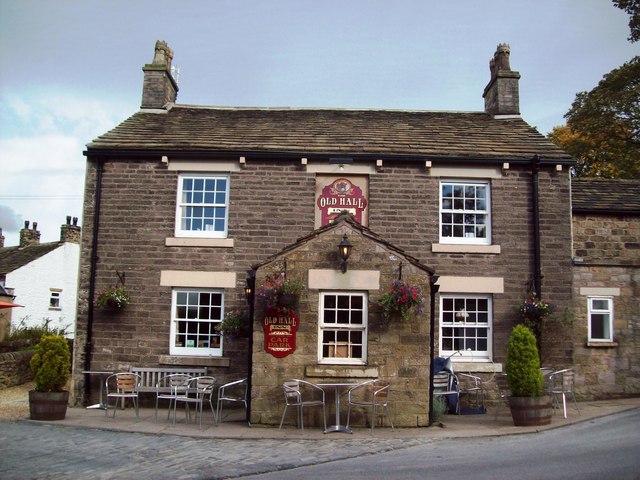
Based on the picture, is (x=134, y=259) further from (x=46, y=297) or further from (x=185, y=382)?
(x=46, y=297)

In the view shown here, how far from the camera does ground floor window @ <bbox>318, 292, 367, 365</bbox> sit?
36.2ft

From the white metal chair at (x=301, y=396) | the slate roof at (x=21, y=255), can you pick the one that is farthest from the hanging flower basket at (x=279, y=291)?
the slate roof at (x=21, y=255)

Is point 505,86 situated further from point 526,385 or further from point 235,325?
point 235,325

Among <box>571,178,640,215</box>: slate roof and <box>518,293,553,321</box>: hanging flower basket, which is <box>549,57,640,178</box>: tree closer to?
<box>571,178,640,215</box>: slate roof

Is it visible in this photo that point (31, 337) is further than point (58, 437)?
Yes

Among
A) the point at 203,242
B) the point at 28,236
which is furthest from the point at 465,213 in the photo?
the point at 28,236

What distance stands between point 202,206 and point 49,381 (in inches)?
192

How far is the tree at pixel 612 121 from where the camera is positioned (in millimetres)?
23109

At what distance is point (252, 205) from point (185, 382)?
4.31m

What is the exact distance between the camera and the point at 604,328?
1440 centimetres

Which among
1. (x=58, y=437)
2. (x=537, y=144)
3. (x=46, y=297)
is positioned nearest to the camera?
(x=58, y=437)

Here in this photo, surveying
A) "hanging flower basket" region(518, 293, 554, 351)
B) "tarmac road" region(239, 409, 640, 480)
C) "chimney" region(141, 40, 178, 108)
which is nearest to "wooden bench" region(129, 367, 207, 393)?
"tarmac road" region(239, 409, 640, 480)

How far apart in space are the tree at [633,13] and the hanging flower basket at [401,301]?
59.6ft

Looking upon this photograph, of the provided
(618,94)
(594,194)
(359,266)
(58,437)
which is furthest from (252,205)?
(618,94)
